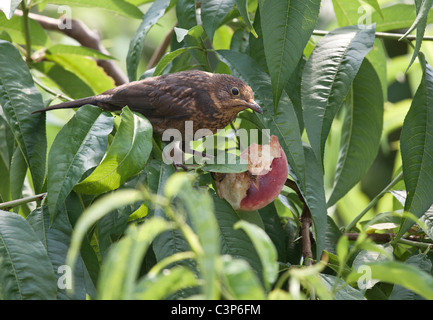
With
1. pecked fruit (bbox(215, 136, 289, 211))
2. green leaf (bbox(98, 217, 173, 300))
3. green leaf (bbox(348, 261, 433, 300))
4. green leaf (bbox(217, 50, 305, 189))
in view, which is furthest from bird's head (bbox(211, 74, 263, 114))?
green leaf (bbox(98, 217, 173, 300))

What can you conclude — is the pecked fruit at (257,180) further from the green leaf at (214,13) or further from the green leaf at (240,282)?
the green leaf at (240,282)

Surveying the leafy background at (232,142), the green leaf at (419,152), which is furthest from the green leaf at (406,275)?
the green leaf at (419,152)

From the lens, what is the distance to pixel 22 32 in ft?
7.42

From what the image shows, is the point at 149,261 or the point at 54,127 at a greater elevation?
the point at 54,127

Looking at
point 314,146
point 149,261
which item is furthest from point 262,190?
point 149,261

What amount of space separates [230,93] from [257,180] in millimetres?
571

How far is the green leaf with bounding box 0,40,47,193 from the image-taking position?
1.60 m

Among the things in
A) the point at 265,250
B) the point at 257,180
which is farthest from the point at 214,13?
the point at 265,250

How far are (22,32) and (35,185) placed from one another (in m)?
0.92

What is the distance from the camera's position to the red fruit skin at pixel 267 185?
1.56 m

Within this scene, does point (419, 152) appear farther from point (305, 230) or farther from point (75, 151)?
point (75, 151)

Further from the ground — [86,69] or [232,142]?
[86,69]

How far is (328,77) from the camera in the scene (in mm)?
1625
